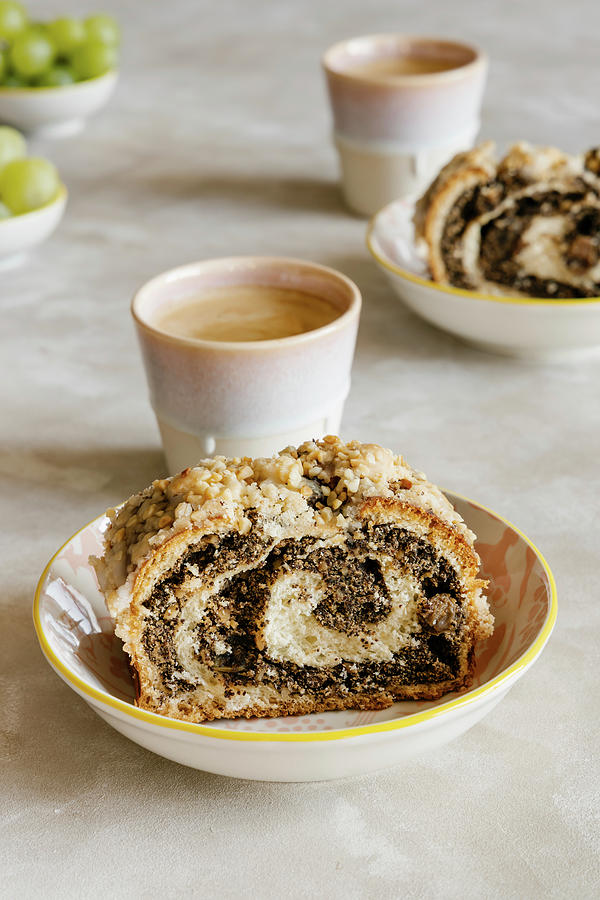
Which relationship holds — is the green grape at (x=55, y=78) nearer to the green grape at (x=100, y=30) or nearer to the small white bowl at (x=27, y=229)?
the green grape at (x=100, y=30)

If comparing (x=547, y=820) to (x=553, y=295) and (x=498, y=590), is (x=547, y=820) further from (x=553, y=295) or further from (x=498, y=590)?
(x=553, y=295)

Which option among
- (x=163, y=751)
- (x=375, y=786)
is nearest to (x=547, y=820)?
(x=375, y=786)

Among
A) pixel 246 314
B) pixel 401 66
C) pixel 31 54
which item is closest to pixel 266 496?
pixel 246 314

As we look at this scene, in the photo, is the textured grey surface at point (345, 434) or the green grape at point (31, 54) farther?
the green grape at point (31, 54)

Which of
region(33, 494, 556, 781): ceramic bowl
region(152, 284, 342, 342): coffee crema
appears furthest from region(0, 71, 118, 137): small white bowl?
region(33, 494, 556, 781): ceramic bowl

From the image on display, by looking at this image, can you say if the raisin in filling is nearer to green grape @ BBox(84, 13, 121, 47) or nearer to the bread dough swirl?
the bread dough swirl

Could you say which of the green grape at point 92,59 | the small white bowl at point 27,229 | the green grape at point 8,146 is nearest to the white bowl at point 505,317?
the small white bowl at point 27,229
